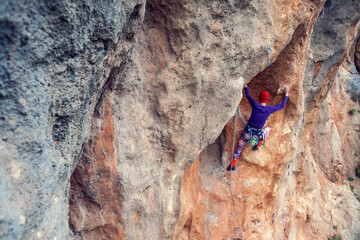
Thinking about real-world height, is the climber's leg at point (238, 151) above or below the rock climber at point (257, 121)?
below

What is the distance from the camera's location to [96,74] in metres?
1.90

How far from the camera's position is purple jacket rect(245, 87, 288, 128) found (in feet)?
12.6

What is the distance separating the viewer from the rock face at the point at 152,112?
4.83 ft

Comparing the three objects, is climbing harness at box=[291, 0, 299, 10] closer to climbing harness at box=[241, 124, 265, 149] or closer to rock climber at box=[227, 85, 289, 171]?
rock climber at box=[227, 85, 289, 171]

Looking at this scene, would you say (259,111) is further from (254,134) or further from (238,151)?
(238,151)

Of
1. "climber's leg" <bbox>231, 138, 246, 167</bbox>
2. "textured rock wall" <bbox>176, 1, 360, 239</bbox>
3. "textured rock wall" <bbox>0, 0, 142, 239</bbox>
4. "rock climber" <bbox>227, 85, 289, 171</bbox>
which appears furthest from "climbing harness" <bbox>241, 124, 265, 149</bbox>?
"textured rock wall" <bbox>0, 0, 142, 239</bbox>

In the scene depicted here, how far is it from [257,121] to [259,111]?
198 millimetres

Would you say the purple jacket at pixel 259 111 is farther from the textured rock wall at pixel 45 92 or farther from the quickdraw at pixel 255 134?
the textured rock wall at pixel 45 92

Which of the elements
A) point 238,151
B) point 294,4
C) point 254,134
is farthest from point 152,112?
point 294,4

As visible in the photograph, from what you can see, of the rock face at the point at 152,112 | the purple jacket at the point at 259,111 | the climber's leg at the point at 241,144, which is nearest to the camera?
the rock face at the point at 152,112

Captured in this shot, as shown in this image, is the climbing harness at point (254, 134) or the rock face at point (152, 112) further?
the climbing harness at point (254, 134)

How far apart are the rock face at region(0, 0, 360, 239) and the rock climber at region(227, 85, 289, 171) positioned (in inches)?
8.3

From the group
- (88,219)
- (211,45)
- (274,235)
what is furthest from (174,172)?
(274,235)

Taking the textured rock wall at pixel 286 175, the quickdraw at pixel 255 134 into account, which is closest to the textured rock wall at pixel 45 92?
the textured rock wall at pixel 286 175
